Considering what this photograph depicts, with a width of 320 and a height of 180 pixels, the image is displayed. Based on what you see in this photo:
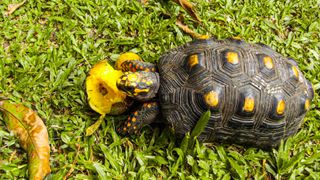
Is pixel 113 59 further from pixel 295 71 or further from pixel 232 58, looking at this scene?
pixel 295 71

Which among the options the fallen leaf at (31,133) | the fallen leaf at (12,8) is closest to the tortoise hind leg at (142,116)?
the fallen leaf at (31,133)

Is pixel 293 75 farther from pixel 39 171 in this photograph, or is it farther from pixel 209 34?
pixel 39 171

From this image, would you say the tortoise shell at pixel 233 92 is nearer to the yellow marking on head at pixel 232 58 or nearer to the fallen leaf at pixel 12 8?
the yellow marking on head at pixel 232 58

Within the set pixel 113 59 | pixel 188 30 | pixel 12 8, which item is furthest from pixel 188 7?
pixel 12 8

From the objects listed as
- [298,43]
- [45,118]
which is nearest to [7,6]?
[45,118]

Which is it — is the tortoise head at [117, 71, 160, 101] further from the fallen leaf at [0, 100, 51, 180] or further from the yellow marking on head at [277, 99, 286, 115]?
the yellow marking on head at [277, 99, 286, 115]

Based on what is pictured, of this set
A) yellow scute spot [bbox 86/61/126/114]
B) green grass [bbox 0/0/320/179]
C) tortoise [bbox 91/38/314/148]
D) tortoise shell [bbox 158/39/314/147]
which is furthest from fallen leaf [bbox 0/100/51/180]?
tortoise shell [bbox 158/39/314/147]
